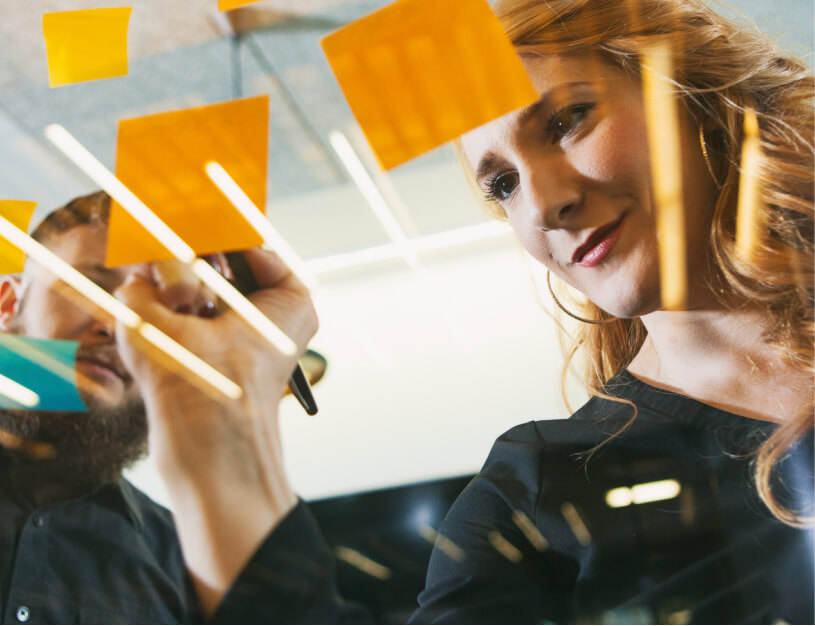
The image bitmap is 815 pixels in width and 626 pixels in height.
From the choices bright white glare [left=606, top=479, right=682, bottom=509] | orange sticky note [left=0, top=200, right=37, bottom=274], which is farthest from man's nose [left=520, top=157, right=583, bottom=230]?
orange sticky note [left=0, top=200, right=37, bottom=274]

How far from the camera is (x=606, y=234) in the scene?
0.60 metres

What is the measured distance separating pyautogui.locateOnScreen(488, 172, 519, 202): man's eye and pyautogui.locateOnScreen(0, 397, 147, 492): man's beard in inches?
17.5

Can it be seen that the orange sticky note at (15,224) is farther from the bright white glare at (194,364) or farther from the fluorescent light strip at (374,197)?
the fluorescent light strip at (374,197)

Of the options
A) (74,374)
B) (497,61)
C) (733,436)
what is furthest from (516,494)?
(74,374)

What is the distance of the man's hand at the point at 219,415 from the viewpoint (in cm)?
64

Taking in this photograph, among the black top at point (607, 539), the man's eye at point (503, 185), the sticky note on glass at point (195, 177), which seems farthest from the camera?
the sticky note on glass at point (195, 177)

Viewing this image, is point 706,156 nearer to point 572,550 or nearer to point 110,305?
point 572,550

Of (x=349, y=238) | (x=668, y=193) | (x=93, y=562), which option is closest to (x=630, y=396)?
(x=668, y=193)

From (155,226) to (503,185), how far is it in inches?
15.5

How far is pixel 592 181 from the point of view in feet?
1.94

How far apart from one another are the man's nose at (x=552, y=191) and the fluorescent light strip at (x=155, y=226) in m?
0.30

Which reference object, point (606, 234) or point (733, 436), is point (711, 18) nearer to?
point (606, 234)

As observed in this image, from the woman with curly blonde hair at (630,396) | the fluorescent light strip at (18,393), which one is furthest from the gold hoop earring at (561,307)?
the fluorescent light strip at (18,393)

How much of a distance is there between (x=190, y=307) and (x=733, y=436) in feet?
1.83
